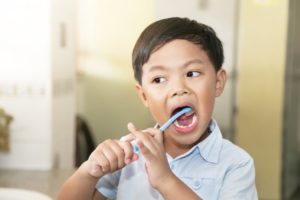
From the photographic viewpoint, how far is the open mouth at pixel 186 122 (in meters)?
0.59

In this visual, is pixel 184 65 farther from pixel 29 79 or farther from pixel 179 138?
pixel 29 79

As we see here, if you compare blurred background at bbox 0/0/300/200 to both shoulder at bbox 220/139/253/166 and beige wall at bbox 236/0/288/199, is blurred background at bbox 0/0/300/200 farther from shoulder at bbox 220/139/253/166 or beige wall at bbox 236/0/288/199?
shoulder at bbox 220/139/253/166

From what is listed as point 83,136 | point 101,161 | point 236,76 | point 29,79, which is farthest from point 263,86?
point 101,161

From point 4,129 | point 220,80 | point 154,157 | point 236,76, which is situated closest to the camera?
point 154,157

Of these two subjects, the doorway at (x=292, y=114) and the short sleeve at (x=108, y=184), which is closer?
the short sleeve at (x=108, y=184)

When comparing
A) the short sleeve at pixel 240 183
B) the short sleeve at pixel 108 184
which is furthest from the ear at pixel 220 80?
the short sleeve at pixel 108 184

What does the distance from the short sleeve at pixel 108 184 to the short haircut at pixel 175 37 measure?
167 mm

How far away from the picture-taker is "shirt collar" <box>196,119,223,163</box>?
2.10 feet

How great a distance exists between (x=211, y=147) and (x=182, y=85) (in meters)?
0.12

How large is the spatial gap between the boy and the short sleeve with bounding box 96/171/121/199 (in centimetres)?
4

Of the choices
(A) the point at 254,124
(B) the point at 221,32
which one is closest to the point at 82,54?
(B) the point at 221,32

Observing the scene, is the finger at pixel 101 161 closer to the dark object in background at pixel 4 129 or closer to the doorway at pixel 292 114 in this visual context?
the dark object in background at pixel 4 129

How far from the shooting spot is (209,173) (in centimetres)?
63

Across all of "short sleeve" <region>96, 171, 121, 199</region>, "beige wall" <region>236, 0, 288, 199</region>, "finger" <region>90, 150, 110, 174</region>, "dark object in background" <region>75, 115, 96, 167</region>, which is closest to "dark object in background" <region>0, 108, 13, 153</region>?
"short sleeve" <region>96, 171, 121, 199</region>
